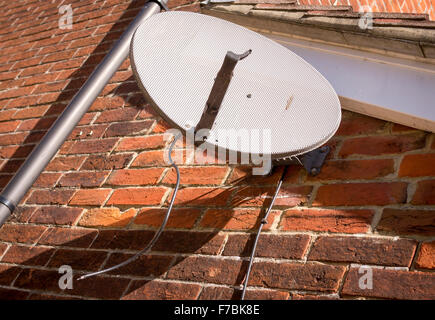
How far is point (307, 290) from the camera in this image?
133 centimetres

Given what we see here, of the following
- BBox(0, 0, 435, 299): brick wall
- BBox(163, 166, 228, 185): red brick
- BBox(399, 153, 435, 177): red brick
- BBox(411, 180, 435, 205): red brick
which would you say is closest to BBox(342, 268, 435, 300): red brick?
BBox(0, 0, 435, 299): brick wall

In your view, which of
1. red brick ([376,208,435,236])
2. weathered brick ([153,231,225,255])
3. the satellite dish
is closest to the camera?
red brick ([376,208,435,236])

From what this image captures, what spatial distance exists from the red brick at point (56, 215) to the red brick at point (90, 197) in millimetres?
45

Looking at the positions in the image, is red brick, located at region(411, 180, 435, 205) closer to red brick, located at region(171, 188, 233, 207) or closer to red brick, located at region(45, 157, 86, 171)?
red brick, located at region(171, 188, 233, 207)

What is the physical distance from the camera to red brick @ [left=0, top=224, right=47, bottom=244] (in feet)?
7.05

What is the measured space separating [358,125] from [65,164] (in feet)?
5.28

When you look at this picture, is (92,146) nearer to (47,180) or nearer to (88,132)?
(88,132)

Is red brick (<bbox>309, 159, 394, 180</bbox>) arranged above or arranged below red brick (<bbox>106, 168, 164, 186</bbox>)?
above

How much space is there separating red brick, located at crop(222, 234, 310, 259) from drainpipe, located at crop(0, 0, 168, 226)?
1254 mm

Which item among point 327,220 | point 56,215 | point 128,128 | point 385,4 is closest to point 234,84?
point 327,220

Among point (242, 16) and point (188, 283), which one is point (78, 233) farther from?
point (242, 16)

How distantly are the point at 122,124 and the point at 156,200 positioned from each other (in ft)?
2.24

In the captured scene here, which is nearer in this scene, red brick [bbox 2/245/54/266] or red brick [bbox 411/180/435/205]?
red brick [bbox 411/180/435/205]

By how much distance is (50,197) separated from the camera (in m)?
2.29
